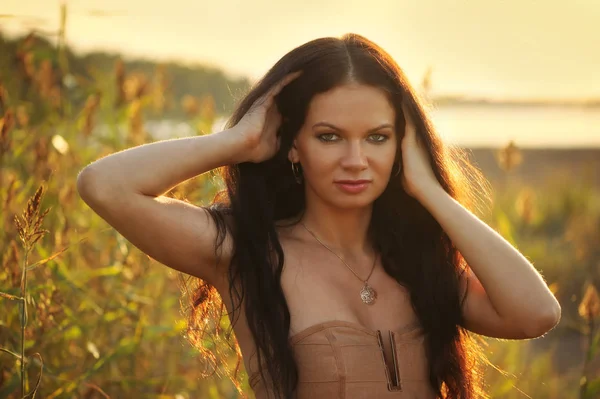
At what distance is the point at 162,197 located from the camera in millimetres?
2736

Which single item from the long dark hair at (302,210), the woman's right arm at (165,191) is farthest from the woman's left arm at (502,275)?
the woman's right arm at (165,191)

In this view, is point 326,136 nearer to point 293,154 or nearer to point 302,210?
point 293,154

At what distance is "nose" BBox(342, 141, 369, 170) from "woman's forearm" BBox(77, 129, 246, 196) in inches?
13.3

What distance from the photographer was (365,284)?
10.1 ft

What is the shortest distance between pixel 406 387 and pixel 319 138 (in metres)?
0.86

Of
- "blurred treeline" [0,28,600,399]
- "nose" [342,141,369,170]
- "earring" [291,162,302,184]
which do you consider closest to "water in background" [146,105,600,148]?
"blurred treeline" [0,28,600,399]

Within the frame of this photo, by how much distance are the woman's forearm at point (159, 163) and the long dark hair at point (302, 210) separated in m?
0.18

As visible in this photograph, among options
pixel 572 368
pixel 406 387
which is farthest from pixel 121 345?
pixel 572 368

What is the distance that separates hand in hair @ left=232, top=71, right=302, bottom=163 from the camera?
9.55 ft

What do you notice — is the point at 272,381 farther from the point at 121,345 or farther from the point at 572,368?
the point at 572,368

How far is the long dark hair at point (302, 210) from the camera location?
112 inches

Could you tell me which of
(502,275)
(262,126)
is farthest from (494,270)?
(262,126)

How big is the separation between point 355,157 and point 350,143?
6 centimetres

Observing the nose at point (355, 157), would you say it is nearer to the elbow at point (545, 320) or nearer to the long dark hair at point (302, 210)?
the long dark hair at point (302, 210)
